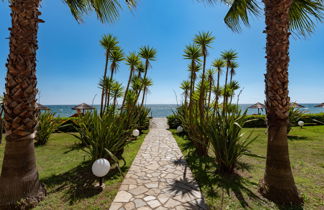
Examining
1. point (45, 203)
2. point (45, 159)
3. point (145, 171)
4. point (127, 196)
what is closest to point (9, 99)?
point (45, 203)

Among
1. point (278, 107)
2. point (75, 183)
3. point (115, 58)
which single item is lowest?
point (75, 183)

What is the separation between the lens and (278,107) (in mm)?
2846

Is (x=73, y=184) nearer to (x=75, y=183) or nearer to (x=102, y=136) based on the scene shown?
(x=75, y=183)

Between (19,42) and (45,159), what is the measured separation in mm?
5048

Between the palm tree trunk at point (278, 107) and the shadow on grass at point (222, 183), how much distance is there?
490 mm

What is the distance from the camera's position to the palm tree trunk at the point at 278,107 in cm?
286

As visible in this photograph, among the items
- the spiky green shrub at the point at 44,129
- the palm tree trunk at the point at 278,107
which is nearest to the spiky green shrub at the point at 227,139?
the palm tree trunk at the point at 278,107

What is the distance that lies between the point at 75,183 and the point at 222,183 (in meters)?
3.86

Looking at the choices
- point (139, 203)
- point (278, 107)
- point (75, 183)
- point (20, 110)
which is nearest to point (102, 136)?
point (75, 183)

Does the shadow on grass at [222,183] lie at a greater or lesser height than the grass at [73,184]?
greater

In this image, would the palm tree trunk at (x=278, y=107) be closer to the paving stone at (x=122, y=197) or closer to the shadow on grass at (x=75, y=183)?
the paving stone at (x=122, y=197)

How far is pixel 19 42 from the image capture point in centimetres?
267

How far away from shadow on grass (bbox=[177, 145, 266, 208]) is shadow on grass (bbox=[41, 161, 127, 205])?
2.47m

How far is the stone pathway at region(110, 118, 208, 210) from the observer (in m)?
2.90
